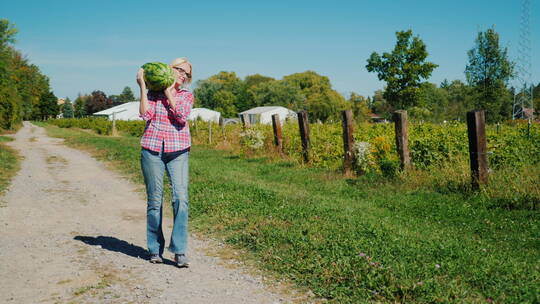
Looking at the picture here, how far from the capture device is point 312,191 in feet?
29.5

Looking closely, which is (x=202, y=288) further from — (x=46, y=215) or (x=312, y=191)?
(x=312, y=191)

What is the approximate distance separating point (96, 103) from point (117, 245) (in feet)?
386

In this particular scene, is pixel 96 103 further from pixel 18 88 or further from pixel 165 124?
pixel 165 124

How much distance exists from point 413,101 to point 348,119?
157 feet

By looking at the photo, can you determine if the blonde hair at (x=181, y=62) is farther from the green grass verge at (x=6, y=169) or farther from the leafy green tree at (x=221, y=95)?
the leafy green tree at (x=221, y=95)

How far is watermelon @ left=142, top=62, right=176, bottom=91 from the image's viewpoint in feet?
14.1

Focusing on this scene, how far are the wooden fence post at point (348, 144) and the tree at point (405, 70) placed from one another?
153 feet

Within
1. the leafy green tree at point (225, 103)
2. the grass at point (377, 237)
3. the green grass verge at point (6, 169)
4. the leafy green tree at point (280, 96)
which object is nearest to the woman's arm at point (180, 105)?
the grass at point (377, 237)

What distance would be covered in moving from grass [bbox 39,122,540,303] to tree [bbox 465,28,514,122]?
170 ft

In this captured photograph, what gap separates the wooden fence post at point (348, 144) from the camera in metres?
10.7

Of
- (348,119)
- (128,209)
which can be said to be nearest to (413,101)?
(348,119)

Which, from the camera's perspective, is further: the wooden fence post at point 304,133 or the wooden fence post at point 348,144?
the wooden fence post at point 304,133

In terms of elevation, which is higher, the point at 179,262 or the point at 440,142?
the point at 440,142

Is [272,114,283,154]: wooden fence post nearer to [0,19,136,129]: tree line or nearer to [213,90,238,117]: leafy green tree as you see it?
[0,19,136,129]: tree line
